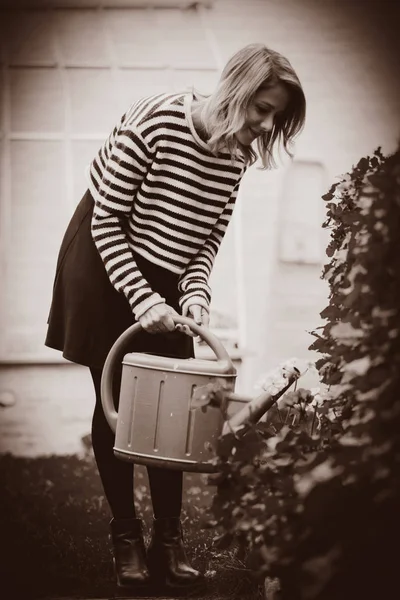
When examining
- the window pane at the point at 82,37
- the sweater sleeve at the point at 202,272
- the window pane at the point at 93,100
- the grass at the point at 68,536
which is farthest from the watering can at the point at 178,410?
the window pane at the point at 82,37

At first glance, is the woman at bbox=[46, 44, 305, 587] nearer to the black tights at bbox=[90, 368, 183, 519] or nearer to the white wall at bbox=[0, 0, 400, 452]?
the black tights at bbox=[90, 368, 183, 519]

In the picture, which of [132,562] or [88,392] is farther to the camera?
[88,392]

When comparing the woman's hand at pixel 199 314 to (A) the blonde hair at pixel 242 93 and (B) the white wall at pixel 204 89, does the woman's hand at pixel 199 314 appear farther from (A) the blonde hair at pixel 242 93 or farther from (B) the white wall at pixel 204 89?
(B) the white wall at pixel 204 89

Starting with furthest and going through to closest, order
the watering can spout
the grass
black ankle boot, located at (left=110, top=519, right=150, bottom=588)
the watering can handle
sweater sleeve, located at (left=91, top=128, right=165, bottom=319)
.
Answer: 1. the grass
2. black ankle boot, located at (left=110, top=519, right=150, bottom=588)
3. sweater sleeve, located at (left=91, top=128, right=165, bottom=319)
4. the watering can handle
5. the watering can spout

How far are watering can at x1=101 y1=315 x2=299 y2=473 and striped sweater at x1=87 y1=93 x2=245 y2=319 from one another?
192mm

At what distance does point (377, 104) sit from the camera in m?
4.38

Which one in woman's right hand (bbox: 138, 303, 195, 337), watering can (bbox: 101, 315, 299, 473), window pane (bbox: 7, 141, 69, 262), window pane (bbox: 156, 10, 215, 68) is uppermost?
window pane (bbox: 156, 10, 215, 68)

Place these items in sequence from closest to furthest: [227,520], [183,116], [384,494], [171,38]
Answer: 1. [384,494]
2. [227,520]
3. [183,116]
4. [171,38]

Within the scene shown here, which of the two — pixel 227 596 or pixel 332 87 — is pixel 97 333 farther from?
pixel 332 87

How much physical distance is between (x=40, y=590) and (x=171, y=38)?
9.13 ft

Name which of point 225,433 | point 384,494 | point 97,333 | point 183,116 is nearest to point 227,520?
point 225,433

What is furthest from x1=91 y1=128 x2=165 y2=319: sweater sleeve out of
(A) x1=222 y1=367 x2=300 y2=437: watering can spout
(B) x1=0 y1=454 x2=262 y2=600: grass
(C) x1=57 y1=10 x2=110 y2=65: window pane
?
(C) x1=57 y1=10 x2=110 y2=65: window pane

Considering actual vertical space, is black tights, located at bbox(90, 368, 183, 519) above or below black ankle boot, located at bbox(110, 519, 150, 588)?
above

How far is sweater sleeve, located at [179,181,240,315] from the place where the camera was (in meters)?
2.50
